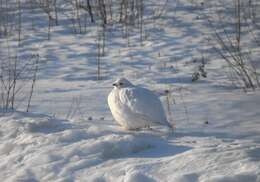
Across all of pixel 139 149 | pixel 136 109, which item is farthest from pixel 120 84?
pixel 139 149

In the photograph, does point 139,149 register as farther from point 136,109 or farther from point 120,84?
point 120,84

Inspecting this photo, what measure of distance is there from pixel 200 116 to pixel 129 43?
2978mm

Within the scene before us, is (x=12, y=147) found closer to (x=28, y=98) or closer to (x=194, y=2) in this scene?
(x=28, y=98)

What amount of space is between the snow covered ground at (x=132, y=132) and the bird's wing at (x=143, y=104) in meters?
0.12

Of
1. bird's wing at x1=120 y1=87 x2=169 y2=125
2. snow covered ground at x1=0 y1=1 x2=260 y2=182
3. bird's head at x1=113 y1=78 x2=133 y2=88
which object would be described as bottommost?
snow covered ground at x1=0 y1=1 x2=260 y2=182

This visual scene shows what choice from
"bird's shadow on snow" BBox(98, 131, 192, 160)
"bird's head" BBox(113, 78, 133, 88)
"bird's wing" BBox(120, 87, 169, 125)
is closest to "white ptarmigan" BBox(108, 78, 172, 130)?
"bird's wing" BBox(120, 87, 169, 125)

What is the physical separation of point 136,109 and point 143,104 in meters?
0.06

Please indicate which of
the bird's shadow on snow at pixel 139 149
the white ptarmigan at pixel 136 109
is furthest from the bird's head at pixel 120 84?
the bird's shadow on snow at pixel 139 149

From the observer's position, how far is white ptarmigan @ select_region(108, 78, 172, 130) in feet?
13.6

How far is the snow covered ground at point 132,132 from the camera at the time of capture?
3213 millimetres

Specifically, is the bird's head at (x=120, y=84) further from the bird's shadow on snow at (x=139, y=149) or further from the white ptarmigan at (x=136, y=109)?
the bird's shadow on snow at (x=139, y=149)

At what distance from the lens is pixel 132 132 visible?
13.8 feet

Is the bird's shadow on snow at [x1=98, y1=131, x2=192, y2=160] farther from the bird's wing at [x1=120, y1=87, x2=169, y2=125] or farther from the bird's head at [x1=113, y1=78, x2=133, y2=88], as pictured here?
the bird's head at [x1=113, y1=78, x2=133, y2=88]

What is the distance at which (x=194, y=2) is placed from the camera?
9.05 meters
